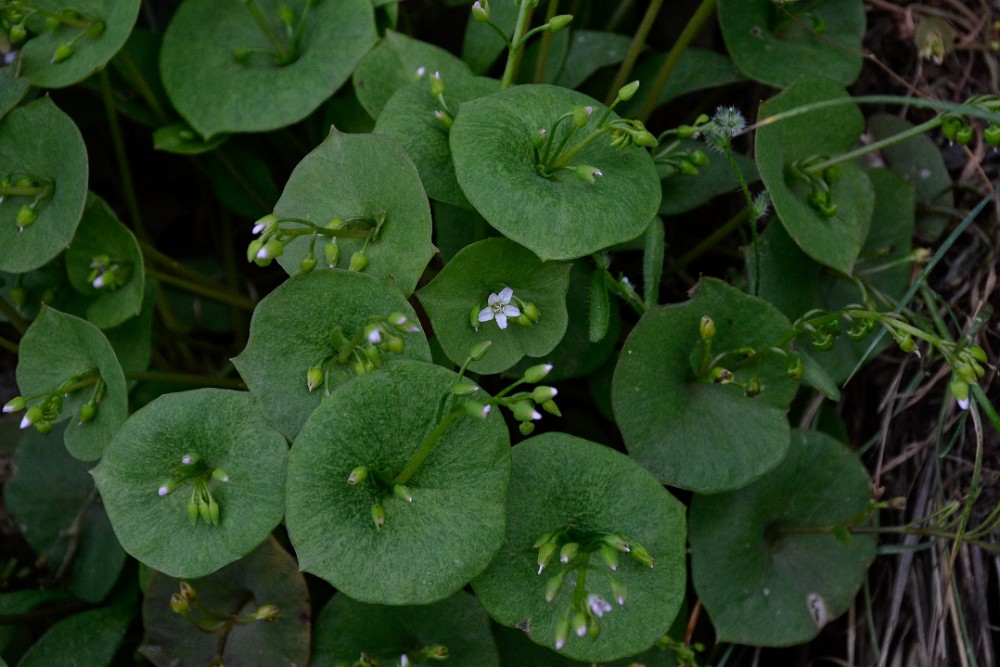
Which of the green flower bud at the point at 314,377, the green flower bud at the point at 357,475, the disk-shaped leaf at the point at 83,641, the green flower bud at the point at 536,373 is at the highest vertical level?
the green flower bud at the point at 536,373

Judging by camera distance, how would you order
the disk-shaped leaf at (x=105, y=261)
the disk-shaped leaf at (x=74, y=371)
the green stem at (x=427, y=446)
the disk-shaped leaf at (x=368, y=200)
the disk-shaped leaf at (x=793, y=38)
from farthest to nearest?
the disk-shaped leaf at (x=793, y=38)
the disk-shaped leaf at (x=105, y=261)
the disk-shaped leaf at (x=74, y=371)
the disk-shaped leaf at (x=368, y=200)
the green stem at (x=427, y=446)

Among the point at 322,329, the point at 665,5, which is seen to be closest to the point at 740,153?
the point at 665,5

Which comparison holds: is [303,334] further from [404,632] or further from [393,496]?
[404,632]

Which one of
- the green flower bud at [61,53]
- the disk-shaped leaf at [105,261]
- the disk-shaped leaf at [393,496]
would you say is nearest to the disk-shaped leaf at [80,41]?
the green flower bud at [61,53]

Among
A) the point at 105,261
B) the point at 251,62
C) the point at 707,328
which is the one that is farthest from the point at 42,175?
the point at 707,328

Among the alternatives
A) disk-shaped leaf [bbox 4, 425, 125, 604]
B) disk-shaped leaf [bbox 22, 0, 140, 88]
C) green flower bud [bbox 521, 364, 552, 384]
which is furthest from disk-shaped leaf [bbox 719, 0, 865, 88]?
disk-shaped leaf [bbox 4, 425, 125, 604]

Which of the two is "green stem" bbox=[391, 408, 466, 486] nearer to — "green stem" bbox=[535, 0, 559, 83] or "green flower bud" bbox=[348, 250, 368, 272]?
"green flower bud" bbox=[348, 250, 368, 272]

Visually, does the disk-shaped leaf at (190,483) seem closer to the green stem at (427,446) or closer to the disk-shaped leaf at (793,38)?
the green stem at (427,446)
